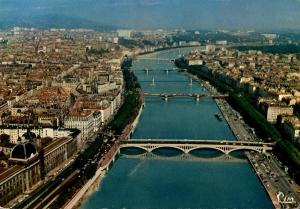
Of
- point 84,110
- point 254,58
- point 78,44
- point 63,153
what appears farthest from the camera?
point 78,44

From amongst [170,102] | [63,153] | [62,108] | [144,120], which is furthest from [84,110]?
[170,102]

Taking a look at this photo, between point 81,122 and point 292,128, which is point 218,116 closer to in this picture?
point 292,128

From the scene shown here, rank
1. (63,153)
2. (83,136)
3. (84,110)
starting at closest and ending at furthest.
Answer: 1. (63,153)
2. (83,136)
3. (84,110)

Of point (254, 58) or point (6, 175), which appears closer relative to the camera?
point (6, 175)

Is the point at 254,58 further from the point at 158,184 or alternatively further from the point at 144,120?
the point at 158,184

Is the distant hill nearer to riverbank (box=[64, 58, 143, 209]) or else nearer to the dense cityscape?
the dense cityscape

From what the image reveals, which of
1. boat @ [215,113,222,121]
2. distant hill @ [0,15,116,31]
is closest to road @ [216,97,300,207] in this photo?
boat @ [215,113,222,121]
